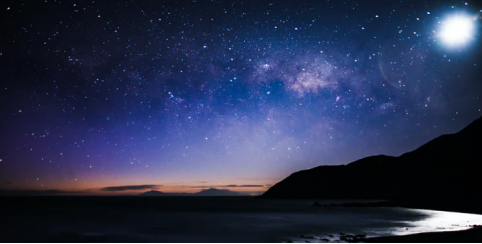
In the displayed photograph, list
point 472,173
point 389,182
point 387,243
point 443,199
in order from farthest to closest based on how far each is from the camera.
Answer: point 389,182 → point 472,173 → point 443,199 → point 387,243

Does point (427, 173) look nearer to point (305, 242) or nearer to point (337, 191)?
point (337, 191)

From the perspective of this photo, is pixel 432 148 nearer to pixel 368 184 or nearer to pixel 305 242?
pixel 368 184

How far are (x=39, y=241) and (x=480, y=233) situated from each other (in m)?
31.5

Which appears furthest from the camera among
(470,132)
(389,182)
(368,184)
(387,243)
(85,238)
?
(368,184)

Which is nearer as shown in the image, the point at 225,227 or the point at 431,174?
the point at 225,227

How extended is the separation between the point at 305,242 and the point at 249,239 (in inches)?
189

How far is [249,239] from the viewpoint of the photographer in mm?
23938

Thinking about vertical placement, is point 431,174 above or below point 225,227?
above

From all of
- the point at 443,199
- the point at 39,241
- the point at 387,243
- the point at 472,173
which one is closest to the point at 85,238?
the point at 39,241

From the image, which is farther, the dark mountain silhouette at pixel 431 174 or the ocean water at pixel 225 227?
the dark mountain silhouette at pixel 431 174

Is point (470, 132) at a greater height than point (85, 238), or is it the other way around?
point (470, 132)

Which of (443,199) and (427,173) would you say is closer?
(443,199)

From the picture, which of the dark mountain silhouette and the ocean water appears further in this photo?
the dark mountain silhouette

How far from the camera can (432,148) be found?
136 meters
